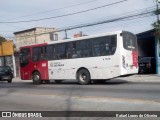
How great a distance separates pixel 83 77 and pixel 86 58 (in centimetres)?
126

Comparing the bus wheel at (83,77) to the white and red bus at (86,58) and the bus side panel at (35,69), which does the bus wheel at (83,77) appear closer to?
the white and red bus at (86,58)

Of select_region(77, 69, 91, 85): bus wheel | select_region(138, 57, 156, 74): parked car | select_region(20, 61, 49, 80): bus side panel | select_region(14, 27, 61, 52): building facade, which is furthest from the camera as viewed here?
select_region(14, 27, 61, 52): building facade

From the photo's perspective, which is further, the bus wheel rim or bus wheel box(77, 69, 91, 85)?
the bus wheel rim

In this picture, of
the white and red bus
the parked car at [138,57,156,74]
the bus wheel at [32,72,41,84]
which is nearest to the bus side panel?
the white and red bus

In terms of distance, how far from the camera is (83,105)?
468 inches

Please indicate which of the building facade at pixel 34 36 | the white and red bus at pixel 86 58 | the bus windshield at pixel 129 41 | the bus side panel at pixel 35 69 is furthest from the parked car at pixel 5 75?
the building facade at pixel 34 36

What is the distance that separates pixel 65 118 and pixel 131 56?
36.4 ft

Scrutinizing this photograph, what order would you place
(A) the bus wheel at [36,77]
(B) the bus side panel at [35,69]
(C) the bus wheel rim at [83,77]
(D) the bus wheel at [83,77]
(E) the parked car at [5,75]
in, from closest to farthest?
(D) the bus wheel at [83,77] < (C) the bus wheel rim at [83,77] < (B) the bus side panel at [35,69] < (A) the bus wheel at [36,77] < (E) the parked car at [5,75]

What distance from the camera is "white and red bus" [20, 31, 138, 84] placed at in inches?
765

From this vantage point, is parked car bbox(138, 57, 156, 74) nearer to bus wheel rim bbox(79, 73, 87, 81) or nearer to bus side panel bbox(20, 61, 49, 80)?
bus side panel bbox(20, 61, 49, 80)

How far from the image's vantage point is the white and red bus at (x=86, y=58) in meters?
19.4

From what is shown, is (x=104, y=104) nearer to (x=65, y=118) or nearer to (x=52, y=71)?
(x=65, y=118)

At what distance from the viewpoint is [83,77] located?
21312 millimetres

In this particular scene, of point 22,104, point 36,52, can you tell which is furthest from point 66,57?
point 22,104
